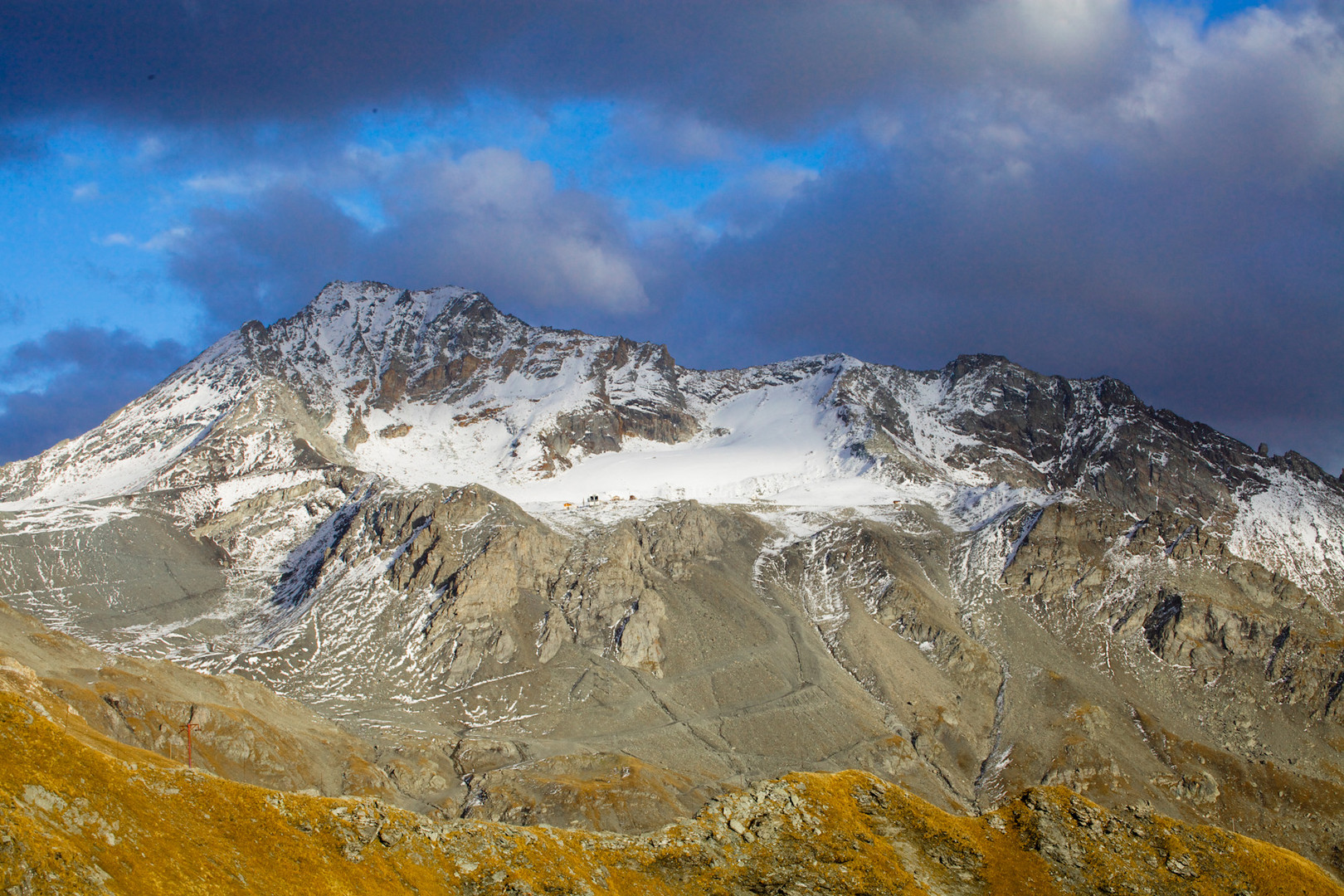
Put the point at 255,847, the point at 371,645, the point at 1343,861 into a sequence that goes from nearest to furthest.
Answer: the point at 255,847 < the point at 1343,861 < the point at 371,645

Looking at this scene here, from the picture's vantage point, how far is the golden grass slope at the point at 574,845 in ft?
117

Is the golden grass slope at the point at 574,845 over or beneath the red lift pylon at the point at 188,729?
over

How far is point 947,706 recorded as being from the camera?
646ft

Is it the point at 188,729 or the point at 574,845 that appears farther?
the point at 188,729

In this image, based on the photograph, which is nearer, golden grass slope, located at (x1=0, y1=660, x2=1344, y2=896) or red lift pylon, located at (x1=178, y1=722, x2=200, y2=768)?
golden grass slope, located at (x1=0, y1=660, x2=1344, y2=896)

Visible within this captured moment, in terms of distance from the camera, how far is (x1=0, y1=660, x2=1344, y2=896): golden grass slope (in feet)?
117

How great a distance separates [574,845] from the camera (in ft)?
160

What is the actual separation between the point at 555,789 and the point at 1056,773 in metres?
104

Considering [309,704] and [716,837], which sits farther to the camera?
[309,704]

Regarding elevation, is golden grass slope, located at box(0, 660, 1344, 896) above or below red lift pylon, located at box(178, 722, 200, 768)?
above

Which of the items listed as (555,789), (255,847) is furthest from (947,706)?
(255,847)

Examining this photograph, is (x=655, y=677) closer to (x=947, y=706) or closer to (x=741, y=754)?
(x=741, y=754)

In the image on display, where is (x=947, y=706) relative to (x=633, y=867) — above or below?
above

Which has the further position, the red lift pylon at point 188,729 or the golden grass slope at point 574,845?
the red lift pylon at point 188,729
